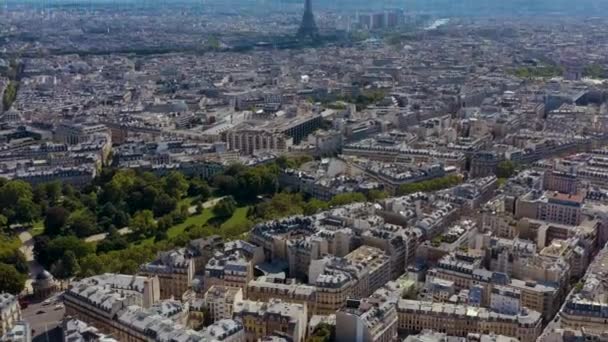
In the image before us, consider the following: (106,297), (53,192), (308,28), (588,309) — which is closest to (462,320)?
(588,309)

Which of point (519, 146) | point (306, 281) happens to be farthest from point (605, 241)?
point (519, 146)

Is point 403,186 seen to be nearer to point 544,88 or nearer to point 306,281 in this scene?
point 306,281

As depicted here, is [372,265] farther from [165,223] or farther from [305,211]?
[165,223]

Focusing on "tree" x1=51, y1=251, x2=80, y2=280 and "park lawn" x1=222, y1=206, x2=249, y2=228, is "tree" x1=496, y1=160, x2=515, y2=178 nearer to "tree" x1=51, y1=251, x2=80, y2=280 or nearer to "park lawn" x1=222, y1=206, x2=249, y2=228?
"park lawn" x1=222, y1=206, x2=249, y2=228

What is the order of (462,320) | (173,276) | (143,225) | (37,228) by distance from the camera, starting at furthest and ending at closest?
(37,228) → (143,225) → (173,276) → (462,320)

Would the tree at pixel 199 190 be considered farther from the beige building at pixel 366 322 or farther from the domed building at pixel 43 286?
the beige building at pixel 366 322

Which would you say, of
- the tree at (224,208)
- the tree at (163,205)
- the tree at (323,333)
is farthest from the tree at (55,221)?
the tree at (323,333)

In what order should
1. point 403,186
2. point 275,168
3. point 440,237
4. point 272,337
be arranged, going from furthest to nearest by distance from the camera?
point 275,168 → point 403,186 → point 440,237 → point 272,337
